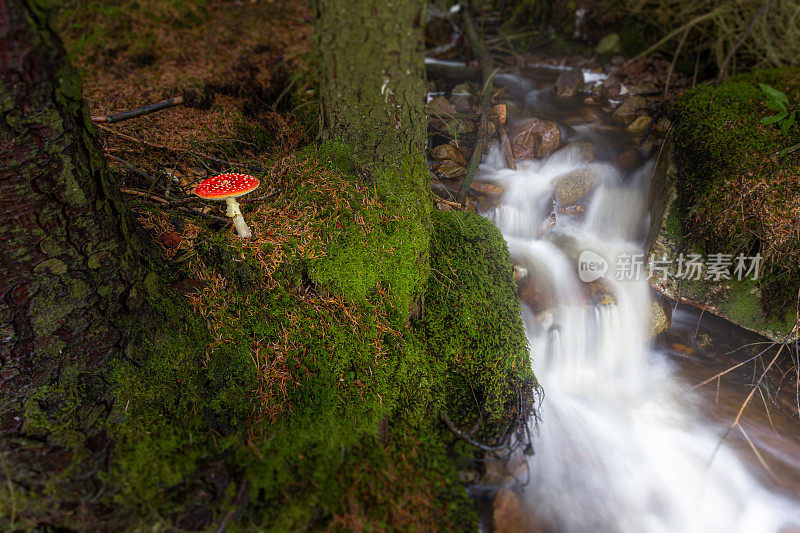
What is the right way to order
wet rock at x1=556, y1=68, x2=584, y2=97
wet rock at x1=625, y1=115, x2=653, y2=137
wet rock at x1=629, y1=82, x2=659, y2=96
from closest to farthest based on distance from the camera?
1. wet rock at x1=625, y1=115, x2=653, y2=137
2. wet rock at x1=629, y1=82, x2=659, y2=96
3. wet rock at x1=556, y1=68, x2=584, y2=97

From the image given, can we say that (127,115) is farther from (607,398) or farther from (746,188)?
(746,188)

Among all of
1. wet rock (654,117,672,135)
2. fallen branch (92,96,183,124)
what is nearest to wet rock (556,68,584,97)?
wet rock (654,117,672,135)

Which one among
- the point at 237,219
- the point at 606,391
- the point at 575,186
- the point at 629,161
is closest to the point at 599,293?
the point at 606,391

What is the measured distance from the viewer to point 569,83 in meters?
6.07

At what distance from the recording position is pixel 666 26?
691 centimetres

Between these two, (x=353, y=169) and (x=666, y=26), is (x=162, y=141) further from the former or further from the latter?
(x=666, y=26)

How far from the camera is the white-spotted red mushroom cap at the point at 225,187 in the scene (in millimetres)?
2143

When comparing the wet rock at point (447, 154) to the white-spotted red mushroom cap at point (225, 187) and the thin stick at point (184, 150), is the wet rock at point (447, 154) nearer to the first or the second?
the thin stick at point (184, 150)

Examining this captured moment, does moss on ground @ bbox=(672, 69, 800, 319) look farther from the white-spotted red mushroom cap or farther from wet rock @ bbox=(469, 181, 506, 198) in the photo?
the white-spotted red mushroom cap

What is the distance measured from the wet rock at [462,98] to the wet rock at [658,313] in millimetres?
3091

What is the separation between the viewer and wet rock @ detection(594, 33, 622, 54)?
7.20 meters

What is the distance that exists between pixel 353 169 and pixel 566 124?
3944 millimetres

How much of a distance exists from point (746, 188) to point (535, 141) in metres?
2.22

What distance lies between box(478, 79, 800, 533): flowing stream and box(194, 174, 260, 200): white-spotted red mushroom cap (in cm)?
265
